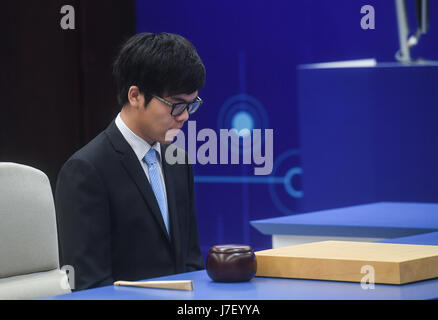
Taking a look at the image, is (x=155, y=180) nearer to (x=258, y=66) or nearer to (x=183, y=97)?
(x=183, y=97)

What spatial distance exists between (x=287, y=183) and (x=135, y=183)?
99.8 inches

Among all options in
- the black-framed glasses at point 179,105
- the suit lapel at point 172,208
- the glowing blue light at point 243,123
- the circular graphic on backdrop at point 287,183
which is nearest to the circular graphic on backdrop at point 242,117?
the glowing blue light at point 243,123

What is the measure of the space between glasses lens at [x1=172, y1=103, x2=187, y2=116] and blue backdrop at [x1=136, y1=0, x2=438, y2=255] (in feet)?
7.90

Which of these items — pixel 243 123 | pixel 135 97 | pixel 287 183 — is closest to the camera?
pixel 135 97

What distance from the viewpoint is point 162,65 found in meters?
2.12

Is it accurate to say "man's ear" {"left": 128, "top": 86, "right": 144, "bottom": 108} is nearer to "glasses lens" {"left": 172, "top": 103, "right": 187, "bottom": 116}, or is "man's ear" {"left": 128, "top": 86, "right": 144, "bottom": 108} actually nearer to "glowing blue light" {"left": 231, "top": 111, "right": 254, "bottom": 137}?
"glasses lens" {"left": 172, "top": 103, "right": 187, "bottom": 116}

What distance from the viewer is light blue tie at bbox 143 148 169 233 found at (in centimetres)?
218

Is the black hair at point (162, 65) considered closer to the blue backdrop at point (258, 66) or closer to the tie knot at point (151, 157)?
the tie knot at point (151, 157)

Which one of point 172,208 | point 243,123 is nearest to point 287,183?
point 243,123

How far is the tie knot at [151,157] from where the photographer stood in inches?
85.7
